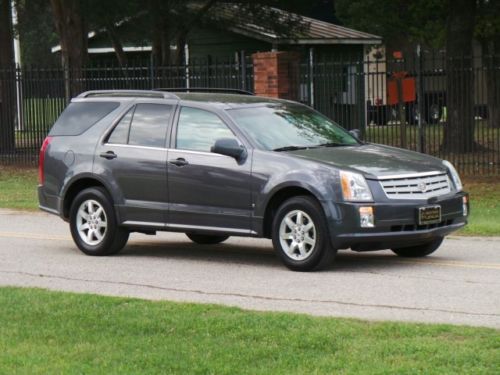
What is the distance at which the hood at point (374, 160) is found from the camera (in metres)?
11.2

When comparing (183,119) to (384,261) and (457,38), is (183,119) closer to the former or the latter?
(384,261)

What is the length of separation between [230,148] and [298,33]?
24105 millimetres

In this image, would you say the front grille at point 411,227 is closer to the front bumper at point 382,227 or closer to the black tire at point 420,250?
the front bumper at point 382,227

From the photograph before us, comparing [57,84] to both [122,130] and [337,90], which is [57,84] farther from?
[122,130]

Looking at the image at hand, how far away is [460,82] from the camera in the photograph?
23016 mm

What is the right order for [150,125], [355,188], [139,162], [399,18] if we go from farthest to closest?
A: [399,18]
[150,125]
[139,162]
[355,188]

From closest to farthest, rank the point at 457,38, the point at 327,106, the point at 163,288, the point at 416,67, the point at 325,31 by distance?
the point at 163,288 → the point at 416,67 → the point at 327,106 → the point at 457,38 → the point at 325,31

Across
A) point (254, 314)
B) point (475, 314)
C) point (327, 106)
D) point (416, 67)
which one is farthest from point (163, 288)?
point (327, 106)

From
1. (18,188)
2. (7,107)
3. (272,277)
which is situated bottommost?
(272,277)

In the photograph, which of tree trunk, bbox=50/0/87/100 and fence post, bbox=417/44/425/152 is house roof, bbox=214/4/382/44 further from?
fence post, bbox=417/44/425/152

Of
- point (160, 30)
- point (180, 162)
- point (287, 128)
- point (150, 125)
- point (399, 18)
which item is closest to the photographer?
point (180, 162)

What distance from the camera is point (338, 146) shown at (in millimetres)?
12336

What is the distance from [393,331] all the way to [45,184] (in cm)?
660

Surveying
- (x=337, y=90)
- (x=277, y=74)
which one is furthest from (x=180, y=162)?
(x=337, y=90)
